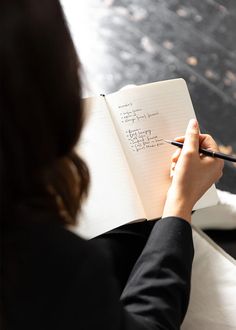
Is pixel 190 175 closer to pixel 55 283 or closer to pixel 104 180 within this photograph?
pixel 104 180

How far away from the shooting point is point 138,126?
2.92 feet

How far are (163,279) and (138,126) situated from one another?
315 mm

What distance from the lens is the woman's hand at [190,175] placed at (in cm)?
76

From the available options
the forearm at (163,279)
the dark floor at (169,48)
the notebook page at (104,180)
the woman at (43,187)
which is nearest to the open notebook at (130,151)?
the notebook page at (104,180)

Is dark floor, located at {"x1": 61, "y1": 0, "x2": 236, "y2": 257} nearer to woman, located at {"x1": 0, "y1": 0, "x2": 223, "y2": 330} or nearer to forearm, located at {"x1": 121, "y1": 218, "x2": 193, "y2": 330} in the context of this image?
forearm, located at {"x1": 121, "y1": 218, "x2": 193, "y2": 330}

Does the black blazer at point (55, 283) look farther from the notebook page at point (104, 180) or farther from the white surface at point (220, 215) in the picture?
the white surface at point (220, 215)

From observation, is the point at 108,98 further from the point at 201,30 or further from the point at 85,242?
the point at 201,30

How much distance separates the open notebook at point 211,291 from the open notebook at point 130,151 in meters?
0.09

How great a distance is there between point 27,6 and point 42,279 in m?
0.25

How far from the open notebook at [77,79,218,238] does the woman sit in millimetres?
224

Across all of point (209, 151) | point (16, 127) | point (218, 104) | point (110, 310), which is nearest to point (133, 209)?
point (209, 151)

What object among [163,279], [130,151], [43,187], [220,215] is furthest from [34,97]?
[220,215]

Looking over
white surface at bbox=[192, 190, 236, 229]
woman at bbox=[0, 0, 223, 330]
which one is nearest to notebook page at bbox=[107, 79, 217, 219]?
white surface at bbox=[192, 190, 236, 229]

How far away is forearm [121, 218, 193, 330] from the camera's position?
2.11ft
